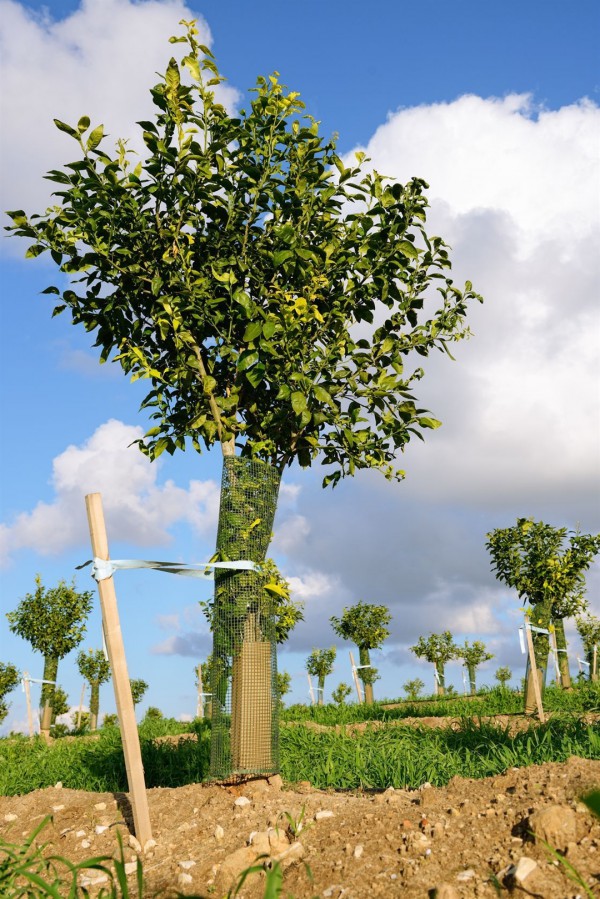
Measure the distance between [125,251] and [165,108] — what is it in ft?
4.76

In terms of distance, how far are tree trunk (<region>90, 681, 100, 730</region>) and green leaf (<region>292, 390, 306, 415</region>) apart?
24.8 meters

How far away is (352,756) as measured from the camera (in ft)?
26.9

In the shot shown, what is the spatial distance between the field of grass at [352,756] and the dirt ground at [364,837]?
85cm

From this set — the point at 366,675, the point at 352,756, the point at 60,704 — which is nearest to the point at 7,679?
the point at 60,704

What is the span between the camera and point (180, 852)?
556cm

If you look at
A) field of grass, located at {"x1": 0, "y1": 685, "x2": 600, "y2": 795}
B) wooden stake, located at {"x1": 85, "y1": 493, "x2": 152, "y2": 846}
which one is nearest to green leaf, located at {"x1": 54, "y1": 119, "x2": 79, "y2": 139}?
wooden stake, located at {"x1": 85, "y1": 493, "x2": 152, "y2": 846}

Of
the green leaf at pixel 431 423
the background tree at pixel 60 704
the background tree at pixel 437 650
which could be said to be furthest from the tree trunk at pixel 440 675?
the green leaf at pixel 431 423

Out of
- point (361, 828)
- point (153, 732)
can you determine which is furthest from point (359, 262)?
point (153, 732)

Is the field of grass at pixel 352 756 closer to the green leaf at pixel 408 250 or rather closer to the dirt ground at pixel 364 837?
the dirt ground at pixel 364 837

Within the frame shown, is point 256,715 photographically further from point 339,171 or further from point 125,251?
point 339,171

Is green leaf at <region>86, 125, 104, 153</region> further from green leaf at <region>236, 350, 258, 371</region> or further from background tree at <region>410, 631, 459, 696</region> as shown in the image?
background tree at <region>410, 631, 459, 696</region>

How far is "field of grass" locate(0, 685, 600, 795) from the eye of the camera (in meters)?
7.27

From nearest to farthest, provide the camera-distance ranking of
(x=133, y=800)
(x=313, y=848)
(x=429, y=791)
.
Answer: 1. (x=313, y=848)
2. (x=429, y=791)
3. (x=133, y=800)

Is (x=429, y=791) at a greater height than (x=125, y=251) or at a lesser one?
lesser
